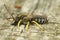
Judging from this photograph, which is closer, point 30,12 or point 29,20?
point 29,20

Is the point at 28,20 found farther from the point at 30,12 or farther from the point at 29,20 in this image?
the point at 30,12

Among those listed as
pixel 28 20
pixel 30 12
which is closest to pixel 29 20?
pixel 28 20

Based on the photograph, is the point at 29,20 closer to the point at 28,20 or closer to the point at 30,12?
the point at 28,20

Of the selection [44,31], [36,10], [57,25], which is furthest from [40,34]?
[36,10]

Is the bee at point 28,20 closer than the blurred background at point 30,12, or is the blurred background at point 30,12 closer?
the blurred background at point 30,12

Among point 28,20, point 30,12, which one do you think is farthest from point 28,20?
point 30,12

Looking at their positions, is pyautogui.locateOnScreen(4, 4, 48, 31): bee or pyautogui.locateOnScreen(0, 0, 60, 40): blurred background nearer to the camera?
pyautogui.locateOnScreen(0, 0, 60, 40): blurred background

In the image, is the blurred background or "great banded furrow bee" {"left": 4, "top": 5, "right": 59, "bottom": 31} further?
"great banded furrow bee" {"left": 4, "top": 5, "right": 59, "bottom": 31}

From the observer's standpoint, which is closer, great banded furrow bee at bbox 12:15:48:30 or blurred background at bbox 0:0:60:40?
blurred background at bbox 0:0:60:40

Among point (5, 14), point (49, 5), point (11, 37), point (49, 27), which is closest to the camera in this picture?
point (11, 37)

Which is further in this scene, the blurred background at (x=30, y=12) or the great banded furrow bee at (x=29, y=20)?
the great banded furrow bee at (x=29, y=20)

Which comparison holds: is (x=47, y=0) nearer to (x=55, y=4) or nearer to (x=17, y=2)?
(x=55, y=4)
